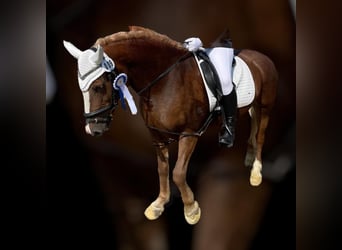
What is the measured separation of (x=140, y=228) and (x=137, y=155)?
0.91 ft

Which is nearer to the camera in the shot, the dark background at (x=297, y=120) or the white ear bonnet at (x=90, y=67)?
the white ear bonnet at (x=90, y=67)

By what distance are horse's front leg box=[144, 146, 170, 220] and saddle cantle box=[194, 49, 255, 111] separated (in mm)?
248

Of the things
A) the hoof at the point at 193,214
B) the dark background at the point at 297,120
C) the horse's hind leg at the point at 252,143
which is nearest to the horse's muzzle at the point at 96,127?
the dark background at the point at 297,120

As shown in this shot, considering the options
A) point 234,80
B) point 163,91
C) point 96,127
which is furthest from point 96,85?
point 234,80

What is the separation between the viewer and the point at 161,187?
1767mm

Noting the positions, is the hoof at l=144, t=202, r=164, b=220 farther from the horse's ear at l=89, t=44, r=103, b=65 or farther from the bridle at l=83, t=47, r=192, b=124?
the horse's ear at l=89, t=44, r=103, b=65

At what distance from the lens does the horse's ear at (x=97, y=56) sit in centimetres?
144

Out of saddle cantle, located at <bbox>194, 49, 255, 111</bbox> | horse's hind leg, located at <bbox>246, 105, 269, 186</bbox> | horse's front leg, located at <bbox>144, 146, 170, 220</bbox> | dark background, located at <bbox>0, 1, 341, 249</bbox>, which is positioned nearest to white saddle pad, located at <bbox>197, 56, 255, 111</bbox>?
saddle cantle, located at <bbox>194, 49, 255, 111</bbox>

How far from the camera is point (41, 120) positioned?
1.85 meters

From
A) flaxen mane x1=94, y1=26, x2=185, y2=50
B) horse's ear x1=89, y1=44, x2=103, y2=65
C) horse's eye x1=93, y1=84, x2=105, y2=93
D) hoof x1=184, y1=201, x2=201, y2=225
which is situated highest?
flaxen mane x1=94, y1=26, x2=185, y2=50

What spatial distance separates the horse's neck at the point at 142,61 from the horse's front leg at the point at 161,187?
28 centimetres

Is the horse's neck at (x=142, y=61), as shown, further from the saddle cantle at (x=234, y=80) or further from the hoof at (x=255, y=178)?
the hoof at (x=255, y=178)

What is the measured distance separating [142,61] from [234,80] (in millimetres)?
337

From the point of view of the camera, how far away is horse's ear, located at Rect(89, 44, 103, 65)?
1.44 m
